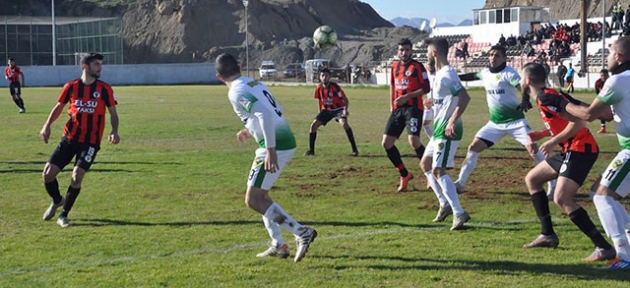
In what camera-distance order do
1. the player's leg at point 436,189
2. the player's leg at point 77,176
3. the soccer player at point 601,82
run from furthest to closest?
the soccer player at point 601,82 < the player's leg at point 77,176 < the player's leg at point 436,189

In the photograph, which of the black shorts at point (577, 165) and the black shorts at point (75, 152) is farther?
the black shorts at point (75, 152)

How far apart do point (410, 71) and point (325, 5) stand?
351 feet

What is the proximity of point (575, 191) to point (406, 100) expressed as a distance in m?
4.51

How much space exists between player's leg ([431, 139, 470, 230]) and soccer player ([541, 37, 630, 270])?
2.19 metres

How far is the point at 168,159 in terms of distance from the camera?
692 inches

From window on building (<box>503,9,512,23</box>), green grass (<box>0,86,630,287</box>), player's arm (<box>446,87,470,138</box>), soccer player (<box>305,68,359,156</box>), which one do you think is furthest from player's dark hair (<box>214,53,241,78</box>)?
window on building (<box>503,9,512,23</box>)

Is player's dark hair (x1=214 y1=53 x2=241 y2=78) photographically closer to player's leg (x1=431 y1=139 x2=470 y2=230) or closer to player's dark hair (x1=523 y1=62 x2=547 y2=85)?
player's dark hair (x1=523 y1=62 x2=547 y2=85)

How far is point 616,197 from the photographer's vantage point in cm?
778

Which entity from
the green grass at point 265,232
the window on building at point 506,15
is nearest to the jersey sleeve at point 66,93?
the green grass at point 265,232

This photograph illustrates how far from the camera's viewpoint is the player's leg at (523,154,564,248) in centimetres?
856

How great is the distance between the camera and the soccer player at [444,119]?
10.0m

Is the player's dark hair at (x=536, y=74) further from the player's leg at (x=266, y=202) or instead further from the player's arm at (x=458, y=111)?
the player's leg at (x=266, y=202)

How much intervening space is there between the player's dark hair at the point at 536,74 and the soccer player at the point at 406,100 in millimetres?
3741

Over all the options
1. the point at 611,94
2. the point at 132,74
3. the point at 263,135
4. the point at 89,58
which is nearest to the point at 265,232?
the point at 263,135
